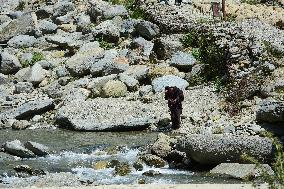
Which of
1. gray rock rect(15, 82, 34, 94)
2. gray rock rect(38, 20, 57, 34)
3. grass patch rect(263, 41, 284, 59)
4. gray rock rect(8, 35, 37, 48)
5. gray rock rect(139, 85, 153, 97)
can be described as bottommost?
gray rock rect(15, 82, 34, 94)

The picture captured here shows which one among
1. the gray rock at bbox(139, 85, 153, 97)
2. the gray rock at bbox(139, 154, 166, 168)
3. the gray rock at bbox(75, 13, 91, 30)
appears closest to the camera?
the gray rock at bbox(139, 154, 166, 168)

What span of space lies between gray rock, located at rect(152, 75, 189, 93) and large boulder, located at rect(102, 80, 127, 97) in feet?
3.59

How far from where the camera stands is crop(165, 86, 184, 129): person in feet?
55.1

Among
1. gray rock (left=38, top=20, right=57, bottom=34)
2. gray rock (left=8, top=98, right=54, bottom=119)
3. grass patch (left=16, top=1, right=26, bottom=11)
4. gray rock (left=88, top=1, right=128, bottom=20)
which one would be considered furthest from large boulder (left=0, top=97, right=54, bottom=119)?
grass patch (left=16, top=1, right=26, bottom=11)

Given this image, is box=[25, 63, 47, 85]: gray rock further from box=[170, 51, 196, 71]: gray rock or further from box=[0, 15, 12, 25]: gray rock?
box=[0, 15, 12, 25]: gray rock

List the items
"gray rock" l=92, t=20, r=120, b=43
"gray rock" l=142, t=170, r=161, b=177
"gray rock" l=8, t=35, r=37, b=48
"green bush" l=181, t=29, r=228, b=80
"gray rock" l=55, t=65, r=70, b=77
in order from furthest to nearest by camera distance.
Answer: "gray rock" l=8, t=35, r=37, b=48 < "gray rock" l=92, t=20, r=120, b=43 < "gray rock" l=55, t=65, r=70, b=77 < "green bush" l=181, t=29, r=228, b=80 < "gray rock" l=142, t=170, r=161, b=177

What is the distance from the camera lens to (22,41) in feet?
91.2

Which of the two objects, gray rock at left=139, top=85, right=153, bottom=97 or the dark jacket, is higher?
the dark jacket

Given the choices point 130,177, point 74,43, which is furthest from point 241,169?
point 74,43

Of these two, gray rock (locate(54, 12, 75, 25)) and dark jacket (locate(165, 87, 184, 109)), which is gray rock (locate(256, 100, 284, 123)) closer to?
dark jacket (locate(165, 87, 184, 109))

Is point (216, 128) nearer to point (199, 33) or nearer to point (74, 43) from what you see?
point (199, 33)

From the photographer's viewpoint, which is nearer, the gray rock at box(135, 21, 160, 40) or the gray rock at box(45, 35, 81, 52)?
the gray rock at box(135, 21, 160, 40)

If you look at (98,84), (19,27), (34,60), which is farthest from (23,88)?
(19,27)

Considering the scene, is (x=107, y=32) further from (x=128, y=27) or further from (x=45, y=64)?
(x=45, y=64)
